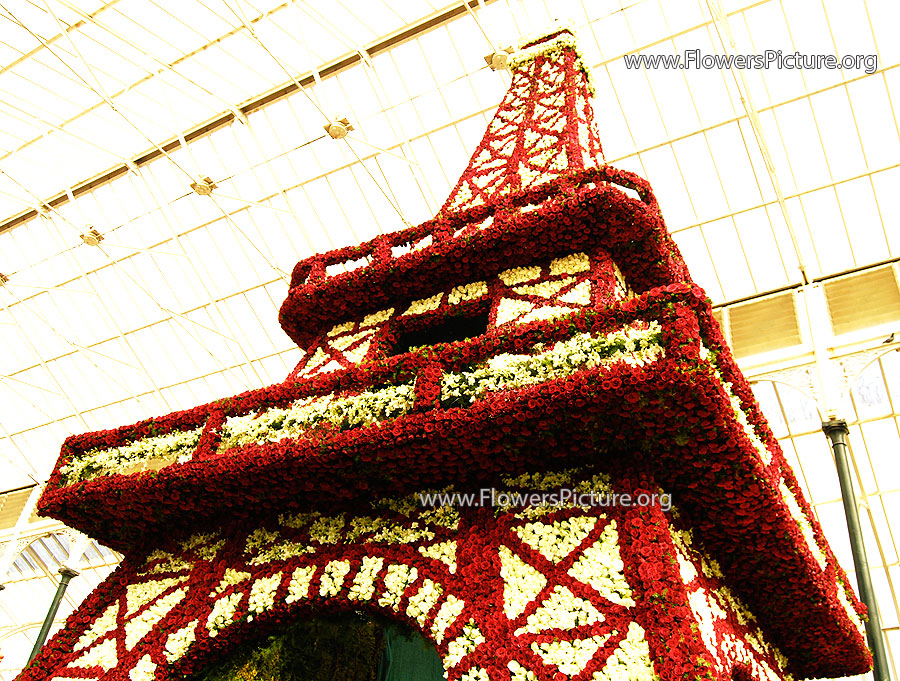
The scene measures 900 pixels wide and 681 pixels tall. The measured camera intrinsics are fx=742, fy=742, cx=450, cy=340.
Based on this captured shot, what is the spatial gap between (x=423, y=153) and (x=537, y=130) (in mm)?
11846

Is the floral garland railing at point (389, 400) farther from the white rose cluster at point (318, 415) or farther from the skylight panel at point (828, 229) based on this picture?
the skylight panel at point (828, 229)

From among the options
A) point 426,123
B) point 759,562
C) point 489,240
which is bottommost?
point 759,562


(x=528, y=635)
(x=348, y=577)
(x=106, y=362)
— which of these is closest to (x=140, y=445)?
(x=348, y=577)

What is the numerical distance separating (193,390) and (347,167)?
14.6 meters

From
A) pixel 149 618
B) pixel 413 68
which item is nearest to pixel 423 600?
pixel 149 618

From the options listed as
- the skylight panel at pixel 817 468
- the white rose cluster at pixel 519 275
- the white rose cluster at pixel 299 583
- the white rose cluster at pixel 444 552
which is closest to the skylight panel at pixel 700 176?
the skylight panel at pixel 817 468

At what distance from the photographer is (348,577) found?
9.67 m

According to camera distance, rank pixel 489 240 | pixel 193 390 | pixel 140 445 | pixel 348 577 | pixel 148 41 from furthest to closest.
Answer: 1. pixel 193 390
2. pixel 148 41
3. pixel 489 240
4. pixel 140 445
5. pixel 348 577

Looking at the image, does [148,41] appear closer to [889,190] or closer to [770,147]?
[770,147]

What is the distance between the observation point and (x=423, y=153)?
29656 mm

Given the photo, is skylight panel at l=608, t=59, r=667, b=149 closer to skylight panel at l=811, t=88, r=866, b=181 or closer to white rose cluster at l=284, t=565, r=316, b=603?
skylight panel at l=811, t=88, r=866, b=181

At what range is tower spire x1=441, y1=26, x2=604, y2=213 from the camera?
Answer: 17.0 meters

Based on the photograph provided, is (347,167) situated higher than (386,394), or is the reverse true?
(347,167)

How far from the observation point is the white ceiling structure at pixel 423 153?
24797 mm
